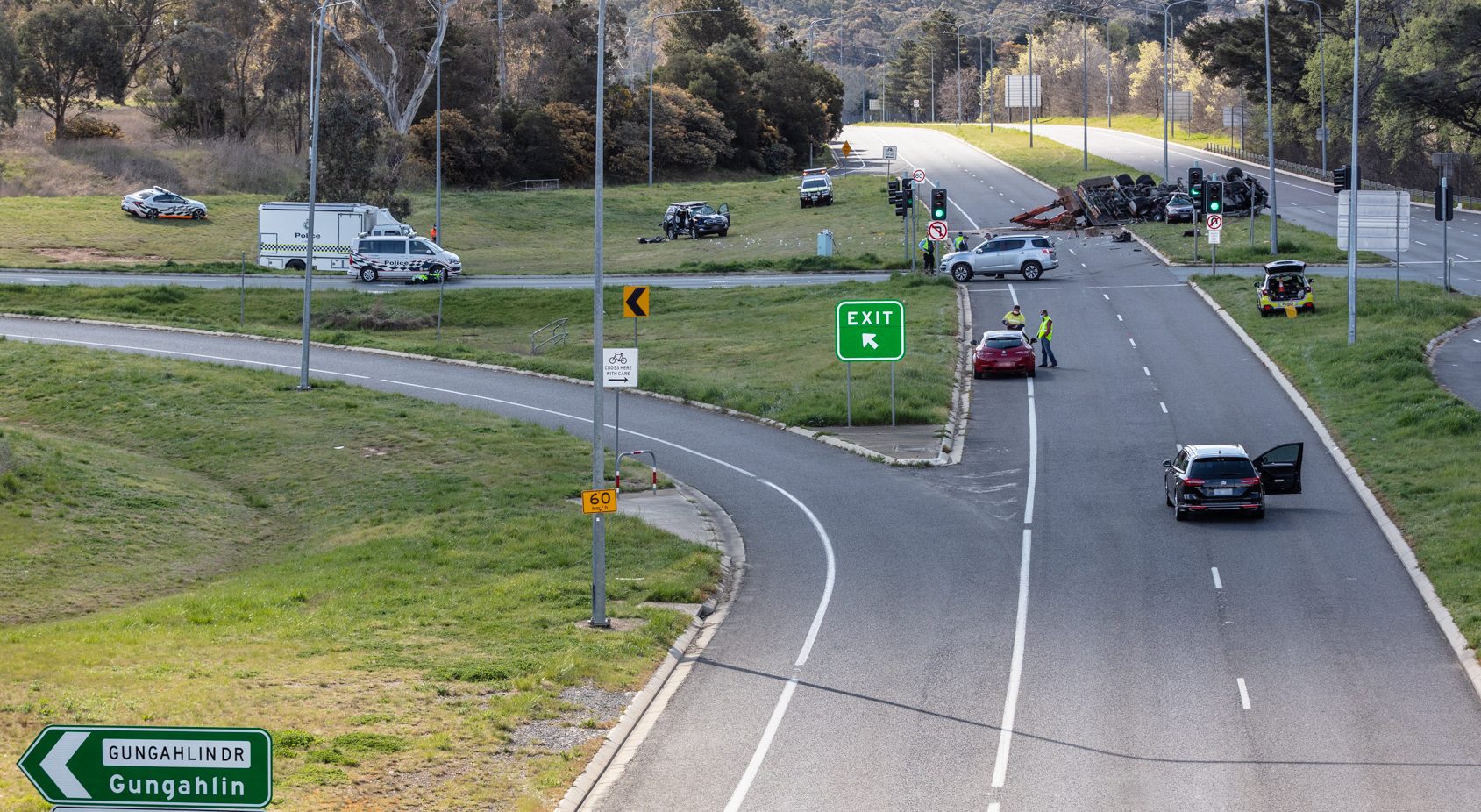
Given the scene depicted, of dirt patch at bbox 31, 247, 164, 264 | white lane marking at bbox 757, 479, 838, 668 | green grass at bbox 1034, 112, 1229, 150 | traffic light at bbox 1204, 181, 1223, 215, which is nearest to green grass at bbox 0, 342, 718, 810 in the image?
white lane marking at bbox 757, 479, 838, 668

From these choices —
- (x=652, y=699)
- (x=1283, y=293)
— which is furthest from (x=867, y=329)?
(x=652, y=699)

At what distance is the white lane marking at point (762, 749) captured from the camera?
1476 centimetres

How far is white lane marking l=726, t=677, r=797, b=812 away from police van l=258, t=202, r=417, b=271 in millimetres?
48263

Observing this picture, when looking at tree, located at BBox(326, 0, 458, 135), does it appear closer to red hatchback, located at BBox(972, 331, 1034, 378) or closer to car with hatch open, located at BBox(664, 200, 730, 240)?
car with hatch open, located at BBox(664, 200, 730, 240)

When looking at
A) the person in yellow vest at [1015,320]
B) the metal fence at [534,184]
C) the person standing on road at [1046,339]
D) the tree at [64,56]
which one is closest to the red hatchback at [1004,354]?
the person standing on road at [1046,339]

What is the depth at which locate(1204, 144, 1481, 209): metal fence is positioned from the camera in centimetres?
9050

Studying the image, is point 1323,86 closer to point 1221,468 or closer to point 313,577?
point 1221,468

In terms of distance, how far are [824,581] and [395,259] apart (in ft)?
133

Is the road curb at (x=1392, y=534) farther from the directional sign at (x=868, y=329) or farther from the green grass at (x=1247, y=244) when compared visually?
the green grass at (x=1247, y=244)

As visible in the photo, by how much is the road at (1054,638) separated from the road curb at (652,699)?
0.25 meters

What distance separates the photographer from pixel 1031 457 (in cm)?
3369

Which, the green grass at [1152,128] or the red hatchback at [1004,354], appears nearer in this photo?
the red hatchback at [1004,354]

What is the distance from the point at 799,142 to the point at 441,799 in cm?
11990

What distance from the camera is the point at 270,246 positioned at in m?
63.7
